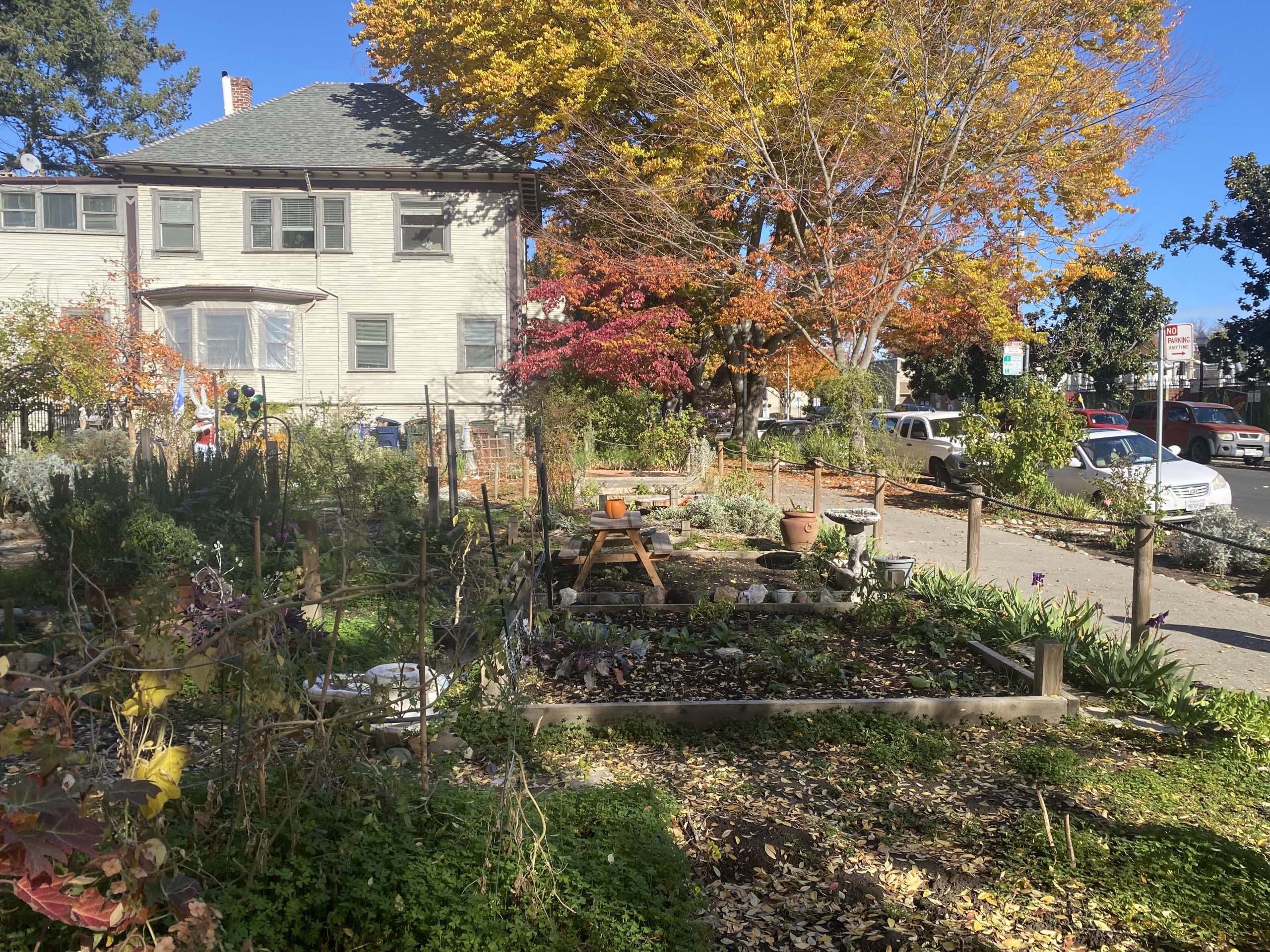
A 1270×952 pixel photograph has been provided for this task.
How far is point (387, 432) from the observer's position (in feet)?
72.1

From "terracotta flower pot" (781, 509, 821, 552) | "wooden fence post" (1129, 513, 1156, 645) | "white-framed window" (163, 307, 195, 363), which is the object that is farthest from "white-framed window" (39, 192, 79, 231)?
"wooden fence post" (1129, 513, 1156, 645)

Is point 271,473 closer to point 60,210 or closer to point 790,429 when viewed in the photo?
point 60,210

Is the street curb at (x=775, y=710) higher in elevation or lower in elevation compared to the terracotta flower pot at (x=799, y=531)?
lower

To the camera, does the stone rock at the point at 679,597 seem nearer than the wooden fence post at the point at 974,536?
Yes

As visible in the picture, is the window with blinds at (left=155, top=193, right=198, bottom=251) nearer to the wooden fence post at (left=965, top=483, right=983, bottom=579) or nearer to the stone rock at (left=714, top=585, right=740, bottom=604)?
the stone rock at (left=714, top=585, right=740, bottom=604)

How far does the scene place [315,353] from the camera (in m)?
23.2

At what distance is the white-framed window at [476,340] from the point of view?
2339 centimetres

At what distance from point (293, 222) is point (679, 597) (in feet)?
63.4

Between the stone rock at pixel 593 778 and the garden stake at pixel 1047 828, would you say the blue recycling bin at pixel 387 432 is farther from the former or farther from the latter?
the garden stake at pixel 1047 828

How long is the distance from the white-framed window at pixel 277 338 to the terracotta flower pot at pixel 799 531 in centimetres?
1664

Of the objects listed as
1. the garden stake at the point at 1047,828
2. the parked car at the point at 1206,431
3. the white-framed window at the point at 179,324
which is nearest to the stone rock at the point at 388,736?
the garden stake at the point at 1047,828

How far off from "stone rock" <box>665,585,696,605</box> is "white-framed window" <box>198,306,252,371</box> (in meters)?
18.5

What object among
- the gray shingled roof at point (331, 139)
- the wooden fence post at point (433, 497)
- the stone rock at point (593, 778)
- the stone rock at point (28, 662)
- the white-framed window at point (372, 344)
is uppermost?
the gray shingled roof at point (331, 139)

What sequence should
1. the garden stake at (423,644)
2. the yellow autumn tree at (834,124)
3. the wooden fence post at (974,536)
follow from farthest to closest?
the yellow autumn tree at (834,124), the wooden fence post at (974,536), the garden stake at (423,644)
